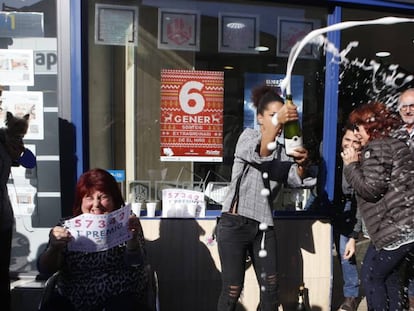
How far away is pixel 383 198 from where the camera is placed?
2598 mm

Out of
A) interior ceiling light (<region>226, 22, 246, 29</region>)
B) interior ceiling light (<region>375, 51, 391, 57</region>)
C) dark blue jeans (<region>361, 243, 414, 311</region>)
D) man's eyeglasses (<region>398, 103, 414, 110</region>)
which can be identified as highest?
interior ceiling light (<region>226, 22, 246, 29</region>)

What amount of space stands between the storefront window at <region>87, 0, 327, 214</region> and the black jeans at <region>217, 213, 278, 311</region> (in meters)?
0.81

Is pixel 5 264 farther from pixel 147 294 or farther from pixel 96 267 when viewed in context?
pixel 147 294

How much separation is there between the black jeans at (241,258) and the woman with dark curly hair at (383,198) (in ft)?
1.97

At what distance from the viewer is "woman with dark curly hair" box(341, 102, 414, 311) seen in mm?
2559

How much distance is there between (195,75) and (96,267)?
5.96ft

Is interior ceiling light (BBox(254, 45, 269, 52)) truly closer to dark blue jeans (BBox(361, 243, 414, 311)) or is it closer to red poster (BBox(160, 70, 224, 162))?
red poster (BBox(160, 70, 224, 162))

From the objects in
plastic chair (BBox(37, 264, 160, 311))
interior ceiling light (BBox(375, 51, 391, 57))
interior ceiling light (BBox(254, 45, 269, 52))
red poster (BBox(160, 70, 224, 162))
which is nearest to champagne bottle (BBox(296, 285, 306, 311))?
red poster (BBox(160, 70, 224, 162))

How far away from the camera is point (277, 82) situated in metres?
3.71

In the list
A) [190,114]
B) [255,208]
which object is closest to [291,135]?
[255,208]

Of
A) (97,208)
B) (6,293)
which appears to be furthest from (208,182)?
(6,293)

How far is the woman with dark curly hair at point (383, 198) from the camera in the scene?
2559 mm

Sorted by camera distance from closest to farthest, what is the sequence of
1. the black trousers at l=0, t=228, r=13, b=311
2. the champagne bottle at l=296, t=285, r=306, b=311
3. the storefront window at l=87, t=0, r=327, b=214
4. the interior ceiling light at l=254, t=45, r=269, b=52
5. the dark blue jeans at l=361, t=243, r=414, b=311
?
the dark blue jeans at l=361, t=243, r=414, b=311 < the black trousers at l=0, t=228, r=13, b=311 < the champagne bottle at l=296, t=285, r=306, b=311 < the storefront window at l=87, t=0, r=327, b=214 < the interior ceiling light at l=254, t=45, r=269, b=52

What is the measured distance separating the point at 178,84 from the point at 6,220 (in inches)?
64.8
